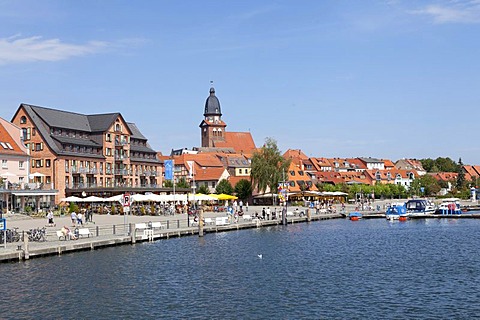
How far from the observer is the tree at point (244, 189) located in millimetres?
119488

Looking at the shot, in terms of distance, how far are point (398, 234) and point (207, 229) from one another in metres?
19.8

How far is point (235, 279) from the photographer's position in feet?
118

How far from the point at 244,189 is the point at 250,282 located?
277ft

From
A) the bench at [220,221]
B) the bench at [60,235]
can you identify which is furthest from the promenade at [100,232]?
the bench at [60,235]

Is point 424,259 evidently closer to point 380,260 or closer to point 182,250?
point 380,260

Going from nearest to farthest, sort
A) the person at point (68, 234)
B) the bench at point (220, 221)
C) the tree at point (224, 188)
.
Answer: the person at point (68, 234), the bench at point (220, 221), the tree at point (224, 188)

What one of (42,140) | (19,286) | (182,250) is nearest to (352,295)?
(19,286)

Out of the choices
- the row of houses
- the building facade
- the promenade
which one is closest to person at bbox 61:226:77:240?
the promenade

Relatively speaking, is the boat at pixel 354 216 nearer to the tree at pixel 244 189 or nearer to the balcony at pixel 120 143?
the tree at pixel 244 189

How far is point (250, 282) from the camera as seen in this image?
35.1 m

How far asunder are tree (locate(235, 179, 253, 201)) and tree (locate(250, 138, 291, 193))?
113cm

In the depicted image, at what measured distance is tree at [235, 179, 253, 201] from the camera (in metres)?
119

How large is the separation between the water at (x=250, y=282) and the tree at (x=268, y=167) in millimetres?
61001

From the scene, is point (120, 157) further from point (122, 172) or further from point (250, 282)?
point (250, 282)
